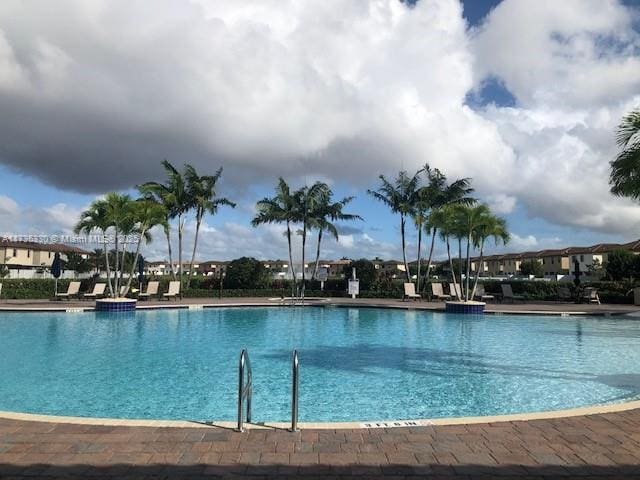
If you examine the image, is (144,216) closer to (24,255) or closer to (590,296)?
(590,296)

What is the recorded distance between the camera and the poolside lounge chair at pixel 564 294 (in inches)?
1030

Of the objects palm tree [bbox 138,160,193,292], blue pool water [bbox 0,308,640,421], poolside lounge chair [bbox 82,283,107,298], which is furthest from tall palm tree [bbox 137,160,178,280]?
blue pool water [bbox 0,308,640,421]

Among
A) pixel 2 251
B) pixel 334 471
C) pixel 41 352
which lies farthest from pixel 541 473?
pixel 2 251

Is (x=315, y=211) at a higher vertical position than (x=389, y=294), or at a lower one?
higher

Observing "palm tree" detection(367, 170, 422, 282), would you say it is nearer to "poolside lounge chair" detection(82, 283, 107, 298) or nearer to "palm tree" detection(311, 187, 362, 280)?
"palm tree" detection(311, 187, 362, 280)

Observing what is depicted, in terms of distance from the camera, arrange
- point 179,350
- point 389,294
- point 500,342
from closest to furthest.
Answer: point 179,350
point 500,342
point 389,294

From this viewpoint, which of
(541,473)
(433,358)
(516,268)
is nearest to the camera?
(541,473)

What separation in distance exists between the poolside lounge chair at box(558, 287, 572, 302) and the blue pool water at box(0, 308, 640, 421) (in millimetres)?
9629

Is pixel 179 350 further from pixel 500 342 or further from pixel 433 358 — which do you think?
pixel 500 342

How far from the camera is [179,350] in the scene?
11.4 m

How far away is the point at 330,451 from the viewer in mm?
4168

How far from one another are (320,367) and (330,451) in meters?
5.36

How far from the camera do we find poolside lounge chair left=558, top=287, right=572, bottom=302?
2617 cm

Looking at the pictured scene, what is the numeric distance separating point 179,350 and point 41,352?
9.75ft
